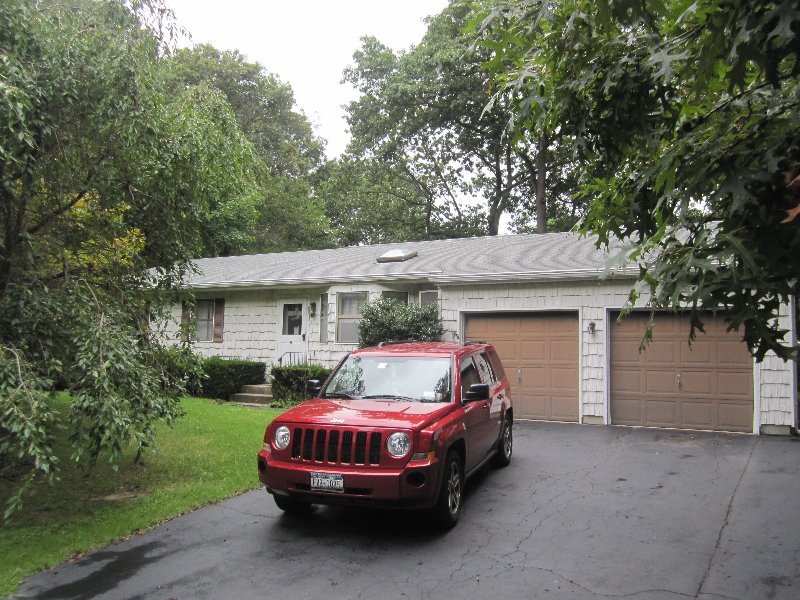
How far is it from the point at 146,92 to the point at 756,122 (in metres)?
6.24

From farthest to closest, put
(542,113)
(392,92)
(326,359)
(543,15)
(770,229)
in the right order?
(392,92) < (326,359) < (542,113) < (543,15) < (770,229)

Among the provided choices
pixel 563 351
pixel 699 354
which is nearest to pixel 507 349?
pixel 563 351

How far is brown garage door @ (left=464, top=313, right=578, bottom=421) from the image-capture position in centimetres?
1232

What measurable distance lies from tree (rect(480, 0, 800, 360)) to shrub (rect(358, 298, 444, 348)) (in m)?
7.45

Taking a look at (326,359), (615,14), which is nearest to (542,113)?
(615,14)

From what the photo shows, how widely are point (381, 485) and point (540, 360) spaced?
803 cm

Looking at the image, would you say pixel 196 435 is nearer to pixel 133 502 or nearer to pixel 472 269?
pixel 133 502

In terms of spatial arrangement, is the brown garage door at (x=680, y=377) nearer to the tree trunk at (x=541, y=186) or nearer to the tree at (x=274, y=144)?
the tree trunk at (x=541, y=186)

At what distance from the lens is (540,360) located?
12.6 meters

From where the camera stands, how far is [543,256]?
13.8m

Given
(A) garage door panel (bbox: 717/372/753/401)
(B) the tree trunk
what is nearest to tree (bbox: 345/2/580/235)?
(B) the tree trunk

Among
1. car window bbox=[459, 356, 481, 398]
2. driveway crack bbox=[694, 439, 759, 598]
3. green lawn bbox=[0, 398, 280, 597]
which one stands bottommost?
green lawn bbox=[0, 398, 280, 597]

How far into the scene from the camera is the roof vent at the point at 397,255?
635 inches

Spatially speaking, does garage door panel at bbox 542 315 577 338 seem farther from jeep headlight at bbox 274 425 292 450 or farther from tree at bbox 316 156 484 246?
tree at bbox 316 156 484 246
